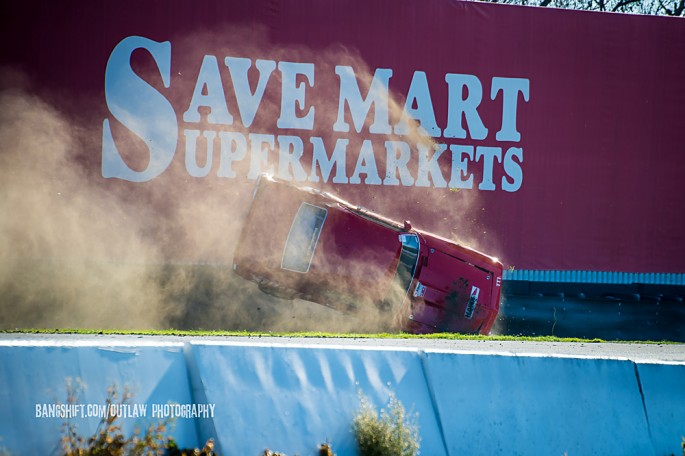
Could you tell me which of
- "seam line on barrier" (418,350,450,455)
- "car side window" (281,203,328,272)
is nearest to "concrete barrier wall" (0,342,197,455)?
"seam line on barrier" (418,350,450,455)

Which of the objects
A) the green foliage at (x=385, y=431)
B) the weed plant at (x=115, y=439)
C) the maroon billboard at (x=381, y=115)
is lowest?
the green foliage at (x=385, y=431)

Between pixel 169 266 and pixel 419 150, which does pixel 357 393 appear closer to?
pixel 169 266

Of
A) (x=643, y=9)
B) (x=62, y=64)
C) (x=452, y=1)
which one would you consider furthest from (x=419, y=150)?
(x=643, y=9)

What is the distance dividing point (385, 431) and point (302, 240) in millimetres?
5478

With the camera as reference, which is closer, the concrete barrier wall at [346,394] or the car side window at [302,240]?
the concrete barrier wall at [346,394]

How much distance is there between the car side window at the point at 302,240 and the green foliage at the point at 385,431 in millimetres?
5166

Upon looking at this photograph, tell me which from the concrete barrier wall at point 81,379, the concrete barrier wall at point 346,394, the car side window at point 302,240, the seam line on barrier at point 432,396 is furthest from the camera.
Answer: the car side window at point 302,240

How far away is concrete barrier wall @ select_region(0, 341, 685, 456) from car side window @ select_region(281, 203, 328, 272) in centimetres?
494

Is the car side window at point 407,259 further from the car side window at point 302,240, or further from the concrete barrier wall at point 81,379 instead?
the concrete barrier wall at point 81,379

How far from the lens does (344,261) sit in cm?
979

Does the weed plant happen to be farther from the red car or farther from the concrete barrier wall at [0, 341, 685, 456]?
the red car

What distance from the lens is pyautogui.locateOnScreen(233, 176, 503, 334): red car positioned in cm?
970

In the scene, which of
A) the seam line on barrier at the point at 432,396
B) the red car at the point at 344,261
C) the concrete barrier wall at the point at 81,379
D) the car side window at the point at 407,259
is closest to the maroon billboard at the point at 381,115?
the red car at the point at 344,261

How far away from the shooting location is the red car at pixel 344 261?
9703 millimetres
